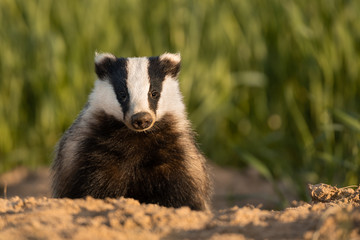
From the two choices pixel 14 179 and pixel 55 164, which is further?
pixel 14 179

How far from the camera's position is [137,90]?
282 centimetres

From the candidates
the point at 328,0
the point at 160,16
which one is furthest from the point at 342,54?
the point at 160,16

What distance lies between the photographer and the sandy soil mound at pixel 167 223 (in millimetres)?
1685

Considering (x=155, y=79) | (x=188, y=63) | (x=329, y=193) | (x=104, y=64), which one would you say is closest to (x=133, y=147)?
(x=155, y=79)

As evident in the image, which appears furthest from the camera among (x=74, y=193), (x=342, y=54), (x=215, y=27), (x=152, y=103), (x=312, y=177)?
(x=215, y=27)

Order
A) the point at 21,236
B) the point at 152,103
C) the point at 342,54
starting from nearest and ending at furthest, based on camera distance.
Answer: the point at 21,236 < the point at 152,103 < the point at 342,54

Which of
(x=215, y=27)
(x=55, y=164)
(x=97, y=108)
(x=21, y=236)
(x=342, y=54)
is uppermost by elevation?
(x=215, y=27)

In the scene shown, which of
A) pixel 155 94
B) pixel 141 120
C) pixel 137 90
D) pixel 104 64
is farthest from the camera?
pixel 104 64

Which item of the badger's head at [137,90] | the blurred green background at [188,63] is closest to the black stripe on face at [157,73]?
the badger's head at [137,90]

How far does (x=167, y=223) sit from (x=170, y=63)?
148 centimetres

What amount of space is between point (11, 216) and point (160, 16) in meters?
3.48

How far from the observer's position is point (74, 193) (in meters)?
2.67

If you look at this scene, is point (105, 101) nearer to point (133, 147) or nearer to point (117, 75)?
point (117, 75)

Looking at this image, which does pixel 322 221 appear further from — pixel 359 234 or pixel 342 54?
pixel 342 54
